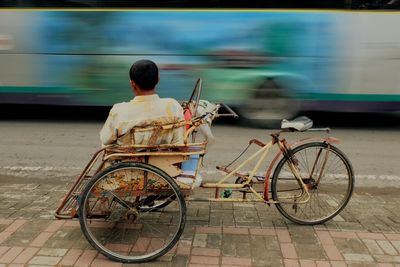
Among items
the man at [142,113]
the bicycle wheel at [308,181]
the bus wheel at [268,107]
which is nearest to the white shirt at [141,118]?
the man at [142,113]

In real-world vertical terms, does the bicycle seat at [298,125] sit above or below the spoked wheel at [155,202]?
above

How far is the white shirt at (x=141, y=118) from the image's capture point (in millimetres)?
3209

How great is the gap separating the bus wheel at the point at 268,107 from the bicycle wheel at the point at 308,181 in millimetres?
3878

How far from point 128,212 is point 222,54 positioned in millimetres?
4604

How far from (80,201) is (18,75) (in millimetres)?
5496

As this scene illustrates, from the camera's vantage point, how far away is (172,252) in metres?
3.30

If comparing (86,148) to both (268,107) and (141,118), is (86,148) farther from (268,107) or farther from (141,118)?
(141,118)

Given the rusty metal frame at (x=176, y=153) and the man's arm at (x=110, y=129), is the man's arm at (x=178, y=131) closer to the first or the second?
the rusty metal frame at (x=176, y=153)

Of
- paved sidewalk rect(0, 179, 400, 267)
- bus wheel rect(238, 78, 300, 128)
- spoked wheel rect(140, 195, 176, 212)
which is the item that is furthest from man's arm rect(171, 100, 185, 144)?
bus wheel rect(238, 78, 300, 128)

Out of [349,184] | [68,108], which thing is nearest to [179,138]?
[349,184]

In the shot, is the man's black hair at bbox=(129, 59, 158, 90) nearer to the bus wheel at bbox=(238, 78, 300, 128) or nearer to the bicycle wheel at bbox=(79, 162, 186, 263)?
the bicycle wheel at bbox=(79, 162, 186, 263)

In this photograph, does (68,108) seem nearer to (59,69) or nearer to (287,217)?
(59,69)

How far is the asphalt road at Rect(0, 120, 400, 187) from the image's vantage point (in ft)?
18.1

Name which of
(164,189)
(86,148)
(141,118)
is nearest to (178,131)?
(141,118)
